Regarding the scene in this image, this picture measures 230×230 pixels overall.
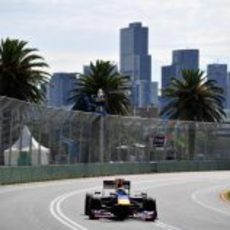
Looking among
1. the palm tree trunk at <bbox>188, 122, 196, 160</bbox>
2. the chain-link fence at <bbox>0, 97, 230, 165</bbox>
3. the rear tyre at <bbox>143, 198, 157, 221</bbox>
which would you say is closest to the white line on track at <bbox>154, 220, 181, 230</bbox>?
the rear tyre at <bbox>143, 198, 157, 221</bbox>

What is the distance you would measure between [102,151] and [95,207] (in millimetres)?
42504

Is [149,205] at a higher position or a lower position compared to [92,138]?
lower

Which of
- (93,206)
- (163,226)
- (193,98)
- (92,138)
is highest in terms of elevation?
(193,98)

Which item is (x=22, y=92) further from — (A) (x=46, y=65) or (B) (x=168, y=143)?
(B) (x=168, y=143)

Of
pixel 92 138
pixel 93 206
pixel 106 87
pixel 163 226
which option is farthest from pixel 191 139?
pixel 163 226

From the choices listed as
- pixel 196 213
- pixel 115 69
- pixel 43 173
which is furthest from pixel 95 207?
pixel 115 69

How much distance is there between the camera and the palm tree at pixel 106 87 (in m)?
79.8

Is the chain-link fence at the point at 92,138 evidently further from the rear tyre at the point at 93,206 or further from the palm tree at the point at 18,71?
the rear tyre at the point at 93,206

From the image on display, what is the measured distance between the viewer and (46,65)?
66000mm

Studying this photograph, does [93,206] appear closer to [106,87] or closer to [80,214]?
[80,214]

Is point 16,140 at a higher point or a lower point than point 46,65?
lower

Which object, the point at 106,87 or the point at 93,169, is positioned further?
the point at 106,87

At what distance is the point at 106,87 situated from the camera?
8012 centimetres

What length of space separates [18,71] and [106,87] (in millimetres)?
17360
